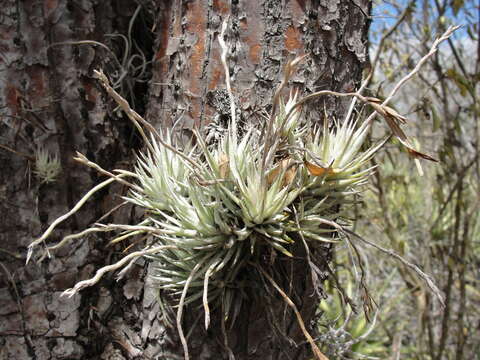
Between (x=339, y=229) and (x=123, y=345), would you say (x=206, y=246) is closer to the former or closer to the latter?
(x=339, y=229)

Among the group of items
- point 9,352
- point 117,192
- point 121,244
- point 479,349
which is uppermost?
point 117,192

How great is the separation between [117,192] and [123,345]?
0.32 m

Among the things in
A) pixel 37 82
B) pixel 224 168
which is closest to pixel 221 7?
pixel 224 168

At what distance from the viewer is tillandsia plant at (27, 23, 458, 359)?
26.9 inches

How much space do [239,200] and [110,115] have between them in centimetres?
50

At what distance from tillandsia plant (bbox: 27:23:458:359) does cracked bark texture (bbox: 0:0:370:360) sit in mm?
93

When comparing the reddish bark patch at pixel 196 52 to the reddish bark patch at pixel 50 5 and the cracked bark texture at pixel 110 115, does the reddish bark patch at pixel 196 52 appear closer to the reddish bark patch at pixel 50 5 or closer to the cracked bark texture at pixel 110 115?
the cracked bark texture at pixel 110 115

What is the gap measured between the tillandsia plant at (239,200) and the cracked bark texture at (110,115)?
3.7 inches

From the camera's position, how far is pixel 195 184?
2.37ft

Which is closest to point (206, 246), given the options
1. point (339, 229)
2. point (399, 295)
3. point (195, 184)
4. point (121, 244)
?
point (195, 184)

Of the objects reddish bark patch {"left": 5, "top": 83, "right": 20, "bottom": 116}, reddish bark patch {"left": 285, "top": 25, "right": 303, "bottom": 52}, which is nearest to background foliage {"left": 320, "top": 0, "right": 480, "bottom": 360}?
reddish bark patch {"left": 285, "top": 25, "right": 303, "bottom": 52}

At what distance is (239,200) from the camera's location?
678 millimetres

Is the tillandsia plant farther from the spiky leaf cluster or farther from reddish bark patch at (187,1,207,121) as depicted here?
reddish bark patch at (187,1,207,121)

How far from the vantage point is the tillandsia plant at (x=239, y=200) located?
2.24 feet
